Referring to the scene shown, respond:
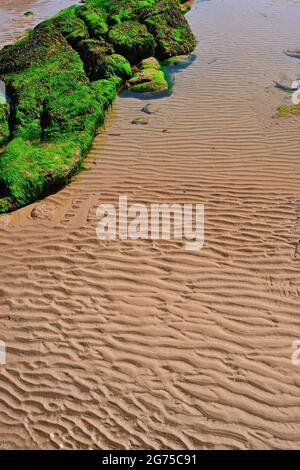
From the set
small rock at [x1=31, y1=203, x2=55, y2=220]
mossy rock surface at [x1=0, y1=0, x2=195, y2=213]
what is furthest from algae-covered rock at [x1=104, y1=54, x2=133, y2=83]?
small rock at [x1=31, y1=203, x2=55, y2=220]

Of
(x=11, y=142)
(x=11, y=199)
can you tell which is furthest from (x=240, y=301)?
(x=11, y=142)

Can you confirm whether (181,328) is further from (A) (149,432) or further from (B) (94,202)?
(B) (94,202)

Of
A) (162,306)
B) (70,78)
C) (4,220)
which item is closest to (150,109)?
(70,78)

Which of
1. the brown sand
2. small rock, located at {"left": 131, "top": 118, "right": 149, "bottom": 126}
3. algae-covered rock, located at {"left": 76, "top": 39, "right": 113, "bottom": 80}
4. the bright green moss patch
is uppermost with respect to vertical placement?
algae-covered rock, located at {"left": 76, "top": 39, "right": 113, "bottom": 80}

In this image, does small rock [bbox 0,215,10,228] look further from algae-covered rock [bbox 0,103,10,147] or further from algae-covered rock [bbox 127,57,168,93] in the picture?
algae-covered rock [bbox 127,57,168,93]

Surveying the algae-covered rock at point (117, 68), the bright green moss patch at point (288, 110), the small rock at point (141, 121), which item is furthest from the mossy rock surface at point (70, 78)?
the bright green moss patch at point (288, 110)

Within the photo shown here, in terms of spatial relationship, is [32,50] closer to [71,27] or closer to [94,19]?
[71,27]

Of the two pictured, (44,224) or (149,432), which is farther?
(44,224)
